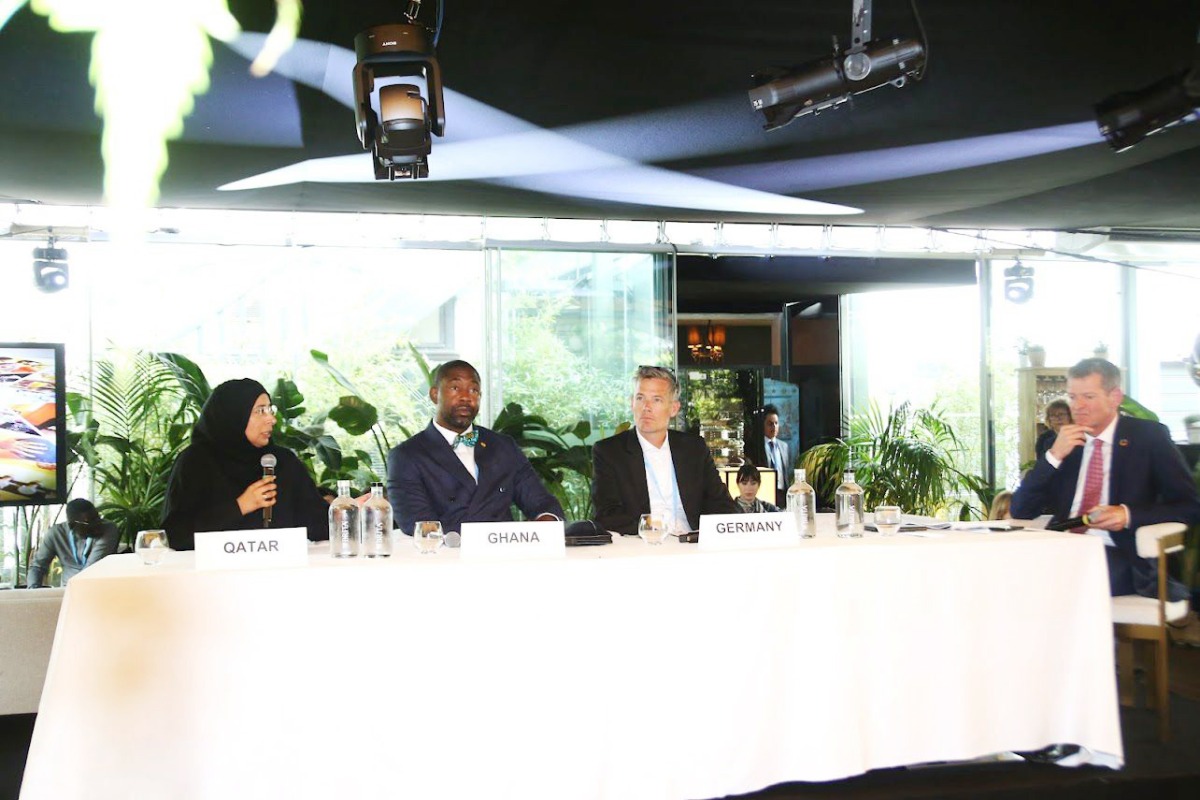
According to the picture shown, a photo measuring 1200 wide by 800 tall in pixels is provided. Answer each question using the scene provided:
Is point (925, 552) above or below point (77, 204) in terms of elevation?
below

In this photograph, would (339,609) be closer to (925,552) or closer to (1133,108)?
(925,552)

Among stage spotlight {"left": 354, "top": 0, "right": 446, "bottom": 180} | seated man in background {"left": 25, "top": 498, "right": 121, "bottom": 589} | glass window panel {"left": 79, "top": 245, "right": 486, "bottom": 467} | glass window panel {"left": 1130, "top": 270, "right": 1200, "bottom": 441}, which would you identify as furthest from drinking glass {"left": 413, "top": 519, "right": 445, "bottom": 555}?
glass window panel {"left": 1130, "top": 270, "right": 1200, "bottom": 441}

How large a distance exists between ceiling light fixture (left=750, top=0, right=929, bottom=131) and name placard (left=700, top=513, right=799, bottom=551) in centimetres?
178

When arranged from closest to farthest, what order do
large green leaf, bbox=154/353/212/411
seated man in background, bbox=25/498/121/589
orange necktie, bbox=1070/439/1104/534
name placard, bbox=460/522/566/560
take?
name placard, bbox=460/522/566/560
orange necktie, bbox=1070/439/1104/534
seated man in background, bbox=25/498/121/589
large green leaf, bbox=154/353/212/411

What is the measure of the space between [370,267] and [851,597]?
5.03 metres

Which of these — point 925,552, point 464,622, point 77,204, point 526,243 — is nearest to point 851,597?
point 925,552

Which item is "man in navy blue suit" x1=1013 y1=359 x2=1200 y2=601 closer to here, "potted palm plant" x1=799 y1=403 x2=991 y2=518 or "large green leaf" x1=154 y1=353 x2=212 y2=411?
"potted palm plant" x1=799 y1=403 x2=991 y2=518

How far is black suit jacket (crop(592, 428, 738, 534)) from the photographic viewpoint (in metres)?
3.62

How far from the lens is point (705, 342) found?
9.46 meters

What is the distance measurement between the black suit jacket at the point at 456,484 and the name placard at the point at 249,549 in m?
1.05

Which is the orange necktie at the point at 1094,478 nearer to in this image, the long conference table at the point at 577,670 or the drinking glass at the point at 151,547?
the long conference table at the point at 577,670

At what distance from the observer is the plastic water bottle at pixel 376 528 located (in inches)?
102

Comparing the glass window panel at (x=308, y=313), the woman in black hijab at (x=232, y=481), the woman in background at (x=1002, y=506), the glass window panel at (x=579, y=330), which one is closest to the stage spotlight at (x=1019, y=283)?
the glass window panel at (x=579, y=330)

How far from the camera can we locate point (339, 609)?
2363 millimetres
